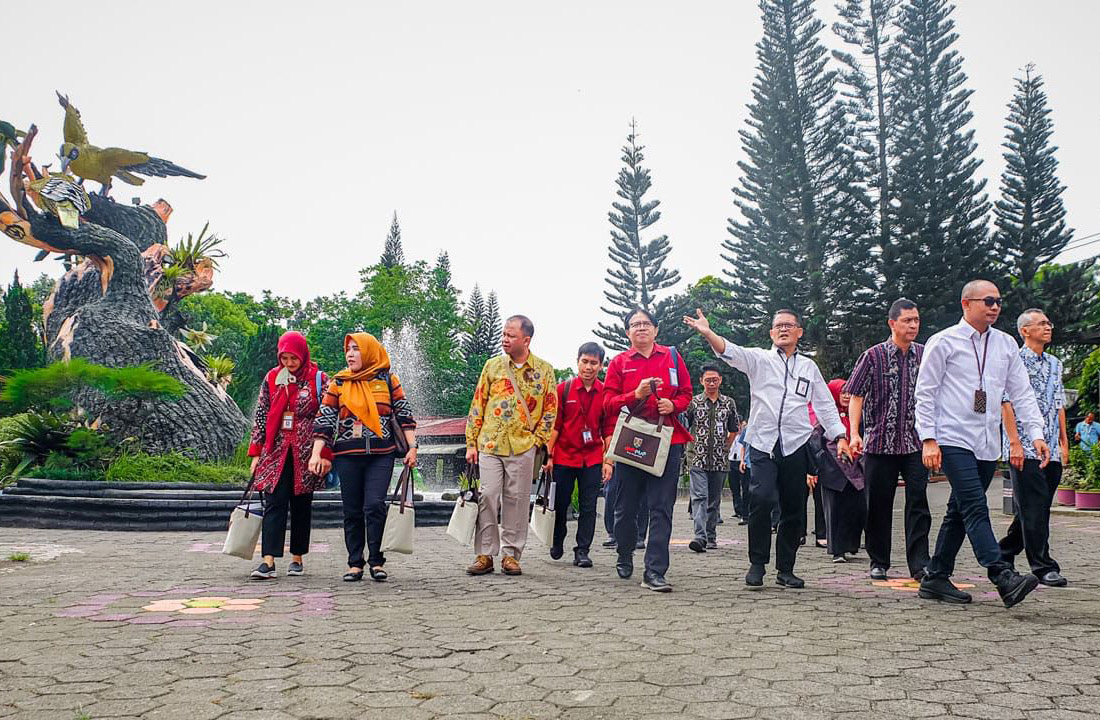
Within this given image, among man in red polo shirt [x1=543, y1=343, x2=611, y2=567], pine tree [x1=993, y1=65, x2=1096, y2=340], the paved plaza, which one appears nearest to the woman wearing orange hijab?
the paved plaza

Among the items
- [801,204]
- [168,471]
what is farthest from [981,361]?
[801,204]

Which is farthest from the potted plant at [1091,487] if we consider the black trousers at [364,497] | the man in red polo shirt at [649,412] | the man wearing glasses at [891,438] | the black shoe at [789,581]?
the black trousers at [364,497]

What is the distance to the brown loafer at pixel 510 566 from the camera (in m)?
6.08

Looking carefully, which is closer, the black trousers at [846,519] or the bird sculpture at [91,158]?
the black trousers at [846,519]

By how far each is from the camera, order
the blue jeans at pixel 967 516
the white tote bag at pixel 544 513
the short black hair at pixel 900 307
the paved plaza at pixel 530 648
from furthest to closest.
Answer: the white tote bag at pixel 544 513
the short black hair at pixel 900 307
the blue jeans at pixel 967 516
the paved plaza at pixel 530 648

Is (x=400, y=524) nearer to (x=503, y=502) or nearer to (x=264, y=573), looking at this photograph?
(x=503, y=502)

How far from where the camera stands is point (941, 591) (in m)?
4.79

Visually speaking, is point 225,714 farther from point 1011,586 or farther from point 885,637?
point 1011,586

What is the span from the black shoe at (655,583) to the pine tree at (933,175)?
27362 mm

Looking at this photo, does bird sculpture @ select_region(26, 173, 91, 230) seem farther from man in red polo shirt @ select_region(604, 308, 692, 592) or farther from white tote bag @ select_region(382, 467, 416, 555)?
man in red polo shirt @ select_region(604, 308, 692, 592)

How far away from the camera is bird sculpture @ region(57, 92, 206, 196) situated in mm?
15094

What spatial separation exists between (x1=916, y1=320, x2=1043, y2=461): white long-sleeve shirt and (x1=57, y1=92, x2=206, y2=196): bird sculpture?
14.5 meters

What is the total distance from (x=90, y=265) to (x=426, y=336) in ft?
133

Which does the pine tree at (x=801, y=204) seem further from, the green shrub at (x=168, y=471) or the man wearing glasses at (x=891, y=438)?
the man wearing glasses at (x=891, y=438)
